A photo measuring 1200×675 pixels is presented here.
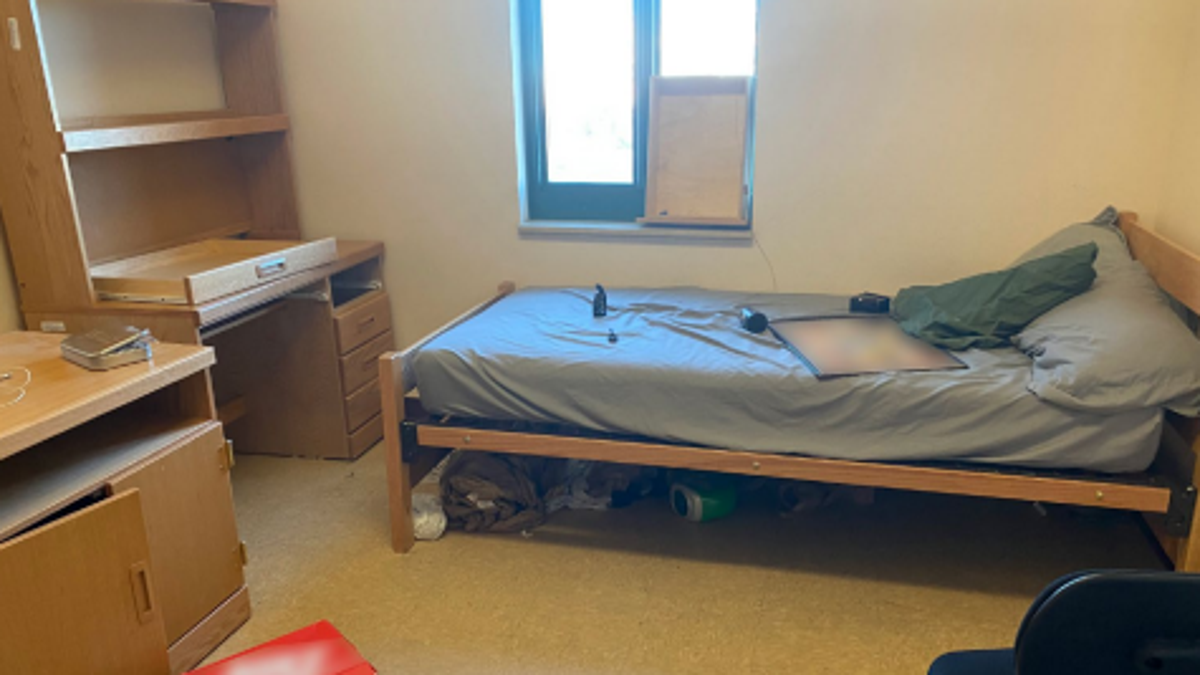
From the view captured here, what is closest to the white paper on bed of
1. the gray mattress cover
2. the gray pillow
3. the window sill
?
the gray mattress cover

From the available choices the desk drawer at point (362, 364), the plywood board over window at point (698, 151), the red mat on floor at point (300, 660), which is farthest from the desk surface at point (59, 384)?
the plywood board over window at point (698, 151)

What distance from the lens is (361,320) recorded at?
10.1 ft

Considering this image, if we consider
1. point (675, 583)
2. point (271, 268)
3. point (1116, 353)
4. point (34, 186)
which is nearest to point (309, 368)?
point (271, 268)

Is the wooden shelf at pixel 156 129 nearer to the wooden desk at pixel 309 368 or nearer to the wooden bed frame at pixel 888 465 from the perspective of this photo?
the wooden desk at pixel 309 368

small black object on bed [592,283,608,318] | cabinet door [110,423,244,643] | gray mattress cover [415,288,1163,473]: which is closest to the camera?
cabinet door [110,423,244,643]

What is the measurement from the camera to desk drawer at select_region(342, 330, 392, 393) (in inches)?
119

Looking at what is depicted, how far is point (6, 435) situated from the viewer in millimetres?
1523

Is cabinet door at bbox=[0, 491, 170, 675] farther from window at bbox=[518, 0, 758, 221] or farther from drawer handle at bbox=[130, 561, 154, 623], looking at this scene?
window at bbox=[518, 0, 758, 221]

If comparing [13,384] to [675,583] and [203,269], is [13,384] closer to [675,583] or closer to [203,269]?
[203,269]

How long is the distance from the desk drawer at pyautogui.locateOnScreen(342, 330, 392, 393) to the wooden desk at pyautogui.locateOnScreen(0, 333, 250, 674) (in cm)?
93

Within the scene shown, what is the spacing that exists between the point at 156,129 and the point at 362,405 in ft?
3.79

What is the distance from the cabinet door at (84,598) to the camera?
57.1 inches

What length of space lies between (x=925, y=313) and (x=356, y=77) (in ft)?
7.16

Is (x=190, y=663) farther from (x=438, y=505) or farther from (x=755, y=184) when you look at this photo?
(x=755, y=184)
